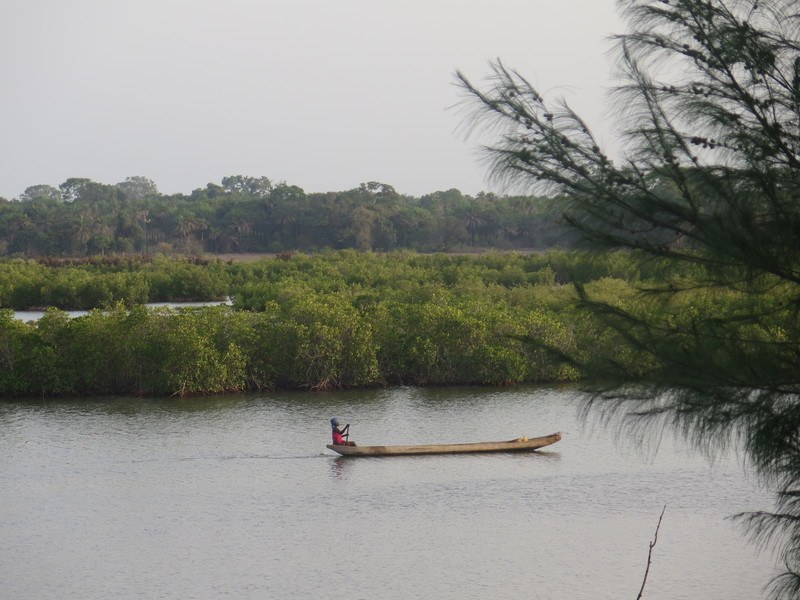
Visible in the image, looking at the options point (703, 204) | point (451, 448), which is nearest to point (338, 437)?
point (451, 448)

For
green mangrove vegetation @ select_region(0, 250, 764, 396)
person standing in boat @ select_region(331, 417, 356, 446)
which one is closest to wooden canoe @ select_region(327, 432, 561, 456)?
person standing in boat @ select_region(331, 417, 356, 446)

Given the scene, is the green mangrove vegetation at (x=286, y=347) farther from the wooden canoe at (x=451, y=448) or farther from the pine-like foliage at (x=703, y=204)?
the pine-like foliage at (x=703, y=204)

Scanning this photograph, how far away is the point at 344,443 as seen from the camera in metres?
23.0

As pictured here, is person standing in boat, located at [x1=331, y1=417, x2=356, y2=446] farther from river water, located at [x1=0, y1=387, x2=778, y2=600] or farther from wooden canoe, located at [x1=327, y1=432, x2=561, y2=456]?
river water, located at [x1=0, y1=387, x2=778, y2=600]

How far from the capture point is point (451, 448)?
23078 mm

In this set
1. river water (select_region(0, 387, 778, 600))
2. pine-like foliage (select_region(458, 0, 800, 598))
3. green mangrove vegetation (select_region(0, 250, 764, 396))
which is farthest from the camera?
green mangrove vegetation (select_region(0, 250, 764, 396))

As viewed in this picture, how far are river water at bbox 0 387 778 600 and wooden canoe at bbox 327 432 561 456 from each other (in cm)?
20

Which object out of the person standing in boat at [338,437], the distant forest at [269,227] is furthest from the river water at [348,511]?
the distant forest at [269,227]

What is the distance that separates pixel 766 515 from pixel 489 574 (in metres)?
8.68

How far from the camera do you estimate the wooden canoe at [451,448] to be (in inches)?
902

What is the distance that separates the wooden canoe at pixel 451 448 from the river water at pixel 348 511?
20cm

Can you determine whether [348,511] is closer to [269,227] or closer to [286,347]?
[286,347]

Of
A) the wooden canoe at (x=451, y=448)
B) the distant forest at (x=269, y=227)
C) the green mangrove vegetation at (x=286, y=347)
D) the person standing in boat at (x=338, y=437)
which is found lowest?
the wooden canoe at (x=451, y=448)

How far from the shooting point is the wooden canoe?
902 inches
